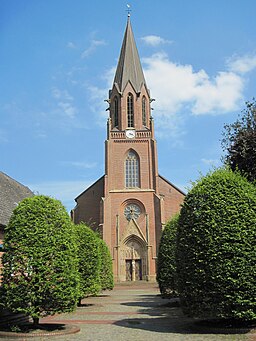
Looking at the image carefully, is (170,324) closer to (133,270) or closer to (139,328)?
(139,328)

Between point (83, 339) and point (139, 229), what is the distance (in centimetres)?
3613

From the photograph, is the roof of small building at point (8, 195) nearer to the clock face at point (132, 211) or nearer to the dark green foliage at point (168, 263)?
the dark green foliage at point (168, 263)

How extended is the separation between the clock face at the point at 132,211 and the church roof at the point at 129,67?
17.2 meters

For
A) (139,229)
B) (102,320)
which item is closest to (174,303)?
(102,320)

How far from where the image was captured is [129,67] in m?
55.5

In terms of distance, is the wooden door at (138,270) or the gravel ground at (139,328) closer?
the gravel ground at (139,328)

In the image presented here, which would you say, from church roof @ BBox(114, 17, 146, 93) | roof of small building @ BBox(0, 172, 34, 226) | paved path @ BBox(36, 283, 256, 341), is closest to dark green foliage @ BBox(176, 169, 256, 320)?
paved path @ BBox(36, 283, 256, 341)

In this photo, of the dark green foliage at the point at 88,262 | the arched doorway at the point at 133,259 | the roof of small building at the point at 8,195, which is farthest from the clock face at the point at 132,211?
the dark green foliage at the point at 88,262

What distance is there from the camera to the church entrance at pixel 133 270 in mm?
46625

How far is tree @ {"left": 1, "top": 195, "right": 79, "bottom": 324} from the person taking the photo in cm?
1173

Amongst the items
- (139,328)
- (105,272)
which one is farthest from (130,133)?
(139,328)

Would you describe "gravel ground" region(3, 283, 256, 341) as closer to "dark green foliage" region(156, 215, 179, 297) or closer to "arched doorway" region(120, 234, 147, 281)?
"dark green foliage" region(156, 215, 179, 297)

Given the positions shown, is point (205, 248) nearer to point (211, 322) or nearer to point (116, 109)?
point (211, 322)

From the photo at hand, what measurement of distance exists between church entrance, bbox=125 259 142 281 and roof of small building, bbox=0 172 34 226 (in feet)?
78.7
